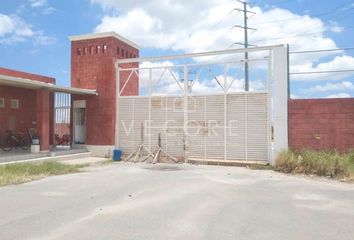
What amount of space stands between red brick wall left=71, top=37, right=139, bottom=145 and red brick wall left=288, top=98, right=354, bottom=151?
Answer: 9270 mm

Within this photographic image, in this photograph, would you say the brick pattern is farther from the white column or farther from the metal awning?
the white column

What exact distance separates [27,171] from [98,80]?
28.1 feet

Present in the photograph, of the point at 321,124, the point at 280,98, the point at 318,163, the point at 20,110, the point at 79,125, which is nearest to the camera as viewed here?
the point at 318,163

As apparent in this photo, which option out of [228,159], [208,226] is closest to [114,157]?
[228,159]

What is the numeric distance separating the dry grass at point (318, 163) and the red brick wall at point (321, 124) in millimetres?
523

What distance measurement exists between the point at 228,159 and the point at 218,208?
34.0 feet

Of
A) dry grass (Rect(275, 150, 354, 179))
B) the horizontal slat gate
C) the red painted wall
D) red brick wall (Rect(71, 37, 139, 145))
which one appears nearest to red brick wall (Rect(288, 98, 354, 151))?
dry grass (Rect(275, 150, 354, 179))

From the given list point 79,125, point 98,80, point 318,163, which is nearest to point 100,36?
point 98,80

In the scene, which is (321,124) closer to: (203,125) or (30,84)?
(203,125)

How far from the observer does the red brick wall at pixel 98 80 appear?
69.8 ft

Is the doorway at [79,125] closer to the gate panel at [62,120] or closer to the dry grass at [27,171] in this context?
the gate panel at [62,120]

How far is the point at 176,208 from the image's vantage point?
8.47 metres

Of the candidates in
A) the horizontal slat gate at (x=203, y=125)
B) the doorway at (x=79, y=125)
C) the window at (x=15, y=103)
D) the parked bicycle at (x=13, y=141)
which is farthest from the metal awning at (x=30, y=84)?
the parked bicycle at (x=13, y=141)

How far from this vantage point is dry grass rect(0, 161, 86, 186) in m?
12.4
